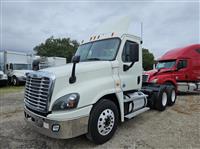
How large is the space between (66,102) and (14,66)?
15.9 m

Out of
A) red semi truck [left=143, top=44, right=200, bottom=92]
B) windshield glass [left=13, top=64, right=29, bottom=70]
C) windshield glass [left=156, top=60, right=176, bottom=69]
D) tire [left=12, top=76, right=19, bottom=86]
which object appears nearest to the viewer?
red semi truck [left=143, top=44, right=200, bottom=92]

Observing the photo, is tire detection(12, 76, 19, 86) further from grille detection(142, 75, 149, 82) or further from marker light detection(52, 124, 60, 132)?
marker light detection(52, 124, 60, 132)

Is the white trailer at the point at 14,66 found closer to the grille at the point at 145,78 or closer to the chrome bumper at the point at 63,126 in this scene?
the grille at the point at 145,78

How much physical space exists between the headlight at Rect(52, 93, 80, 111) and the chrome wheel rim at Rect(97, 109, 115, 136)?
0.72 meters

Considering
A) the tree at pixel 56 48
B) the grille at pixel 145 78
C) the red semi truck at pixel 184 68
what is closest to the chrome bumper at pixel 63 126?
the grille at pixel 145 78

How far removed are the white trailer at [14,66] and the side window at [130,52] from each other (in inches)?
547

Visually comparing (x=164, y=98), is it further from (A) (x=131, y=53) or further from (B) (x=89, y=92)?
(B) (x=89, y=92)

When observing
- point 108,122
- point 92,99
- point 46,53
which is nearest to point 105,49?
point 92,99

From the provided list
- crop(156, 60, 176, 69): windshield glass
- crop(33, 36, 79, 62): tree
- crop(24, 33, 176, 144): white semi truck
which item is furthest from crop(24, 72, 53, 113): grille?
crop(33, 36, 79, 62): tree

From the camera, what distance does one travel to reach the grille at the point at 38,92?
118 inches

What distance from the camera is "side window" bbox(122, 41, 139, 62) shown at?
13.0ft

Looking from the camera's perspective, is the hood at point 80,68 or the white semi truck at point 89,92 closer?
the white semi truck at point 89,92

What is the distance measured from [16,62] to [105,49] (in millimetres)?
15446

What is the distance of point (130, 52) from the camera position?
13.2 ft
